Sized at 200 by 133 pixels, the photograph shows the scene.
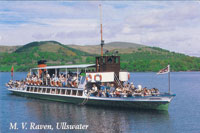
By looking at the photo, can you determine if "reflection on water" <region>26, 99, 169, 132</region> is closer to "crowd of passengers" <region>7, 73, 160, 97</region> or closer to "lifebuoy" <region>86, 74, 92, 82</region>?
"crowd of passengers" <region>7, 73, 160, 97</region>

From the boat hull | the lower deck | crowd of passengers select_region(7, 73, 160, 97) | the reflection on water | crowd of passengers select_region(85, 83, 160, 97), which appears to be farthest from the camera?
crowd of passengers select_region(7, 73, 160, 97)

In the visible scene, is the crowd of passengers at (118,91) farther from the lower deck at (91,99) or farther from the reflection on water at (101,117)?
the reflection on water at (101,117)

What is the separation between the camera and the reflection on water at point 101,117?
4022 centimetres

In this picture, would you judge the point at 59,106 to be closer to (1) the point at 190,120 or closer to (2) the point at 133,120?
(2) the point at 133,120

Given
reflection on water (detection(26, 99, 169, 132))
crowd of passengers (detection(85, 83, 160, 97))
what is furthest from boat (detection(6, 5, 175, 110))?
reflection on water (detection(26, 99, 169, 132))

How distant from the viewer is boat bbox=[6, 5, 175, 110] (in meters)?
47.0

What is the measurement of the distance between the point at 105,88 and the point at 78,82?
7.58m

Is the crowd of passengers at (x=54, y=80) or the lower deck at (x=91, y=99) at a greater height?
the crowd of passengers at (x=54, y=80)

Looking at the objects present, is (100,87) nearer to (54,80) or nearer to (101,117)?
(101,117)

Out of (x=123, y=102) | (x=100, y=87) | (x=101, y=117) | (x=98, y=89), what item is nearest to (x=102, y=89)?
(x=100, y=87)

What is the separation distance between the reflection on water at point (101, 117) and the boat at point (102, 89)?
1.28m

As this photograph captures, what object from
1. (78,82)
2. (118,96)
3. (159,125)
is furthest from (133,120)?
(78,82)

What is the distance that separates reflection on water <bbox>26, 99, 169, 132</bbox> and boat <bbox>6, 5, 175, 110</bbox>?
1.28m

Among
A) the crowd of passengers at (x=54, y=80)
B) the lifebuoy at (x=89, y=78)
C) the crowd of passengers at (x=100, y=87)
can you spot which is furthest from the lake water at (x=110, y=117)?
the lifebuoy at (x=89, y=78)
